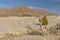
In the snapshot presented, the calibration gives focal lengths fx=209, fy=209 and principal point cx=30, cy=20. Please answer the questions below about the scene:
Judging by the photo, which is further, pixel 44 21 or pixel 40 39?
pixel 44 21

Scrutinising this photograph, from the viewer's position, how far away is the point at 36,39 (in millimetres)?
18047

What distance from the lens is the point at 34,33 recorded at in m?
21.5

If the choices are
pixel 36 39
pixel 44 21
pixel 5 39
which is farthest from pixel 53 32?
pixel 44 21

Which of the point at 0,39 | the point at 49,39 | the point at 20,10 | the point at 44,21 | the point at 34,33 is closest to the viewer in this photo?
the point at 0,39

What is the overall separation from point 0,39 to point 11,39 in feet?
3.03

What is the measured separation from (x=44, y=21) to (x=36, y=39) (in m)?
19.2

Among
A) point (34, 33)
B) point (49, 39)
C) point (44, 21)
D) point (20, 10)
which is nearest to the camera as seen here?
point (49, 39)

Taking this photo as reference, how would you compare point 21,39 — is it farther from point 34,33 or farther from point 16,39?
point 34,33

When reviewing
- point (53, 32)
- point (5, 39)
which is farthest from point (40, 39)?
point (53, 32)

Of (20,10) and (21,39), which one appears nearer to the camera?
(21,39)

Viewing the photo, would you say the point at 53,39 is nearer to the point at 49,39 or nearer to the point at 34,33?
the point at 49,39

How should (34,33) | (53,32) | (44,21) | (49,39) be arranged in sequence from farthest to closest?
(44,21)
(53,32)
(34,33)
(49,39)

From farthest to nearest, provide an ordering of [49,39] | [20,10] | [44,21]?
[20,10] → [44,21] → [49,39]

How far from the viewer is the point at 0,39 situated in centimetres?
1736
